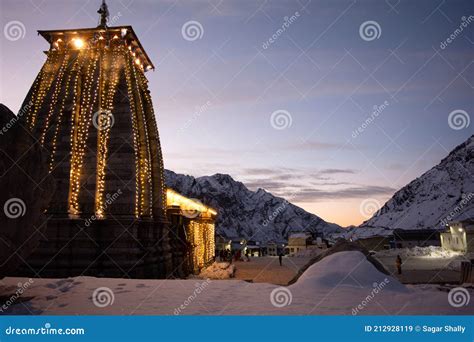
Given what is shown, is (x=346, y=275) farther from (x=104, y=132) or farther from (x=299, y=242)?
(x=299, y=242)

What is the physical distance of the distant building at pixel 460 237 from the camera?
1806 inches

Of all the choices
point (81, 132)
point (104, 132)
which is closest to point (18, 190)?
point (104, 132)

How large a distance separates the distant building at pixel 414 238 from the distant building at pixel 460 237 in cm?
1707

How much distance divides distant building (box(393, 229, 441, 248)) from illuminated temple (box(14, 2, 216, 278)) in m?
63.4

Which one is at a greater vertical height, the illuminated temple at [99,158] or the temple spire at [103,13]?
the temple spire at [103,13]

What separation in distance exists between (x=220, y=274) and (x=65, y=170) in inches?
540

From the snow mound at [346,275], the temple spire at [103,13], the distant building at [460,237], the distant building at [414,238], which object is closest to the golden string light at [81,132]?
the temple spire at [103,13]

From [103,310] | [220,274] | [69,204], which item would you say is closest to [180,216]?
[220,274]

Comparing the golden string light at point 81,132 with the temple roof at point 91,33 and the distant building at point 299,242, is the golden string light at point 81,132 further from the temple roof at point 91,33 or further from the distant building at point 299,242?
the distant building at point 299,242

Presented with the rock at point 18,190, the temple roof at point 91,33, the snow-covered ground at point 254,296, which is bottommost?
the snow-covered ground at point 254,296

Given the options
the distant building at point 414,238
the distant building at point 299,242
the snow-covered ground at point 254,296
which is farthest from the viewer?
the distant building at point 299,242

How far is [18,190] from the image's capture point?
314 inches

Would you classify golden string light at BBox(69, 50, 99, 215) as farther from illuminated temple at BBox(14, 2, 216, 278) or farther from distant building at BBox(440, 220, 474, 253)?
distant building at BBox(440, 220, 474, 253)

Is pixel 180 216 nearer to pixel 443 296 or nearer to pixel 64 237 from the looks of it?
pixel 64 237
